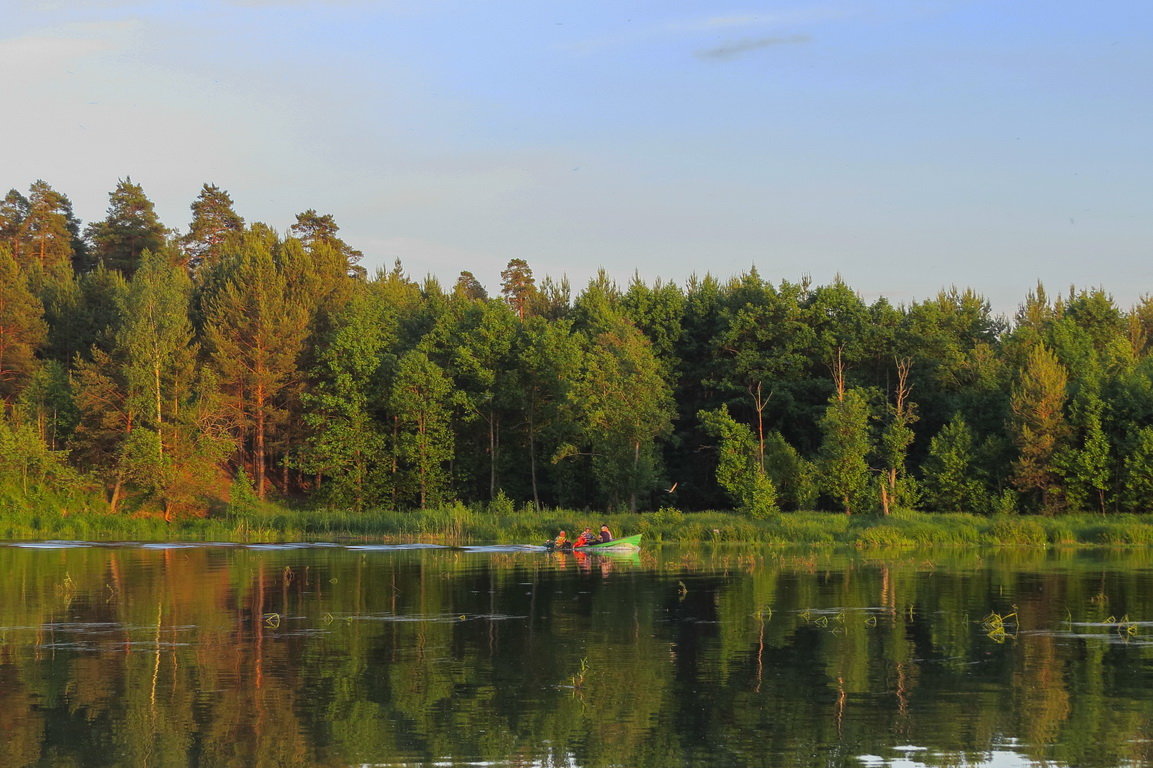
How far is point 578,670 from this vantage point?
72.8 feet

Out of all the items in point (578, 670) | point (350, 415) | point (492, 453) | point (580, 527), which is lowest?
point (580, 527)

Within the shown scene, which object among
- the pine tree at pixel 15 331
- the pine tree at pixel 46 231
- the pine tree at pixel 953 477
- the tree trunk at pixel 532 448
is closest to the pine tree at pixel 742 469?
the pine tree at pixel 953 477

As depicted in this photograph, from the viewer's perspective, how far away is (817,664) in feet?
74.4

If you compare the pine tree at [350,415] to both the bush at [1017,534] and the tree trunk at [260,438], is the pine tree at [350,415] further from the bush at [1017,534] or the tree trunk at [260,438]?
the bush at [1017,534]

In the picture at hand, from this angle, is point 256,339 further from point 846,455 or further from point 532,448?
point 846,455

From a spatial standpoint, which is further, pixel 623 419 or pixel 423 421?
pixel 423 421

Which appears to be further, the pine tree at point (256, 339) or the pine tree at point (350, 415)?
the pine tree at point (256, 339)

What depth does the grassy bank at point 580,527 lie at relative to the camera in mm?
57656

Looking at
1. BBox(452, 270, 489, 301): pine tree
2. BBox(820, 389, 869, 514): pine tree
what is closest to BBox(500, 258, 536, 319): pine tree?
BBox(452, 270, 489, 301): pine tree

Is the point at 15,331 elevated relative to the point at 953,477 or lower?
elevated

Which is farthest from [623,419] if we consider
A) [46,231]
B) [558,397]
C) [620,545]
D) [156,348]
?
[46,231]

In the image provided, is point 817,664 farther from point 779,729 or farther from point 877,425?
point 877,425

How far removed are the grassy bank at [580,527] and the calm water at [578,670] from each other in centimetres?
1802

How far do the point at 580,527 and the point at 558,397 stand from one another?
717 inches
